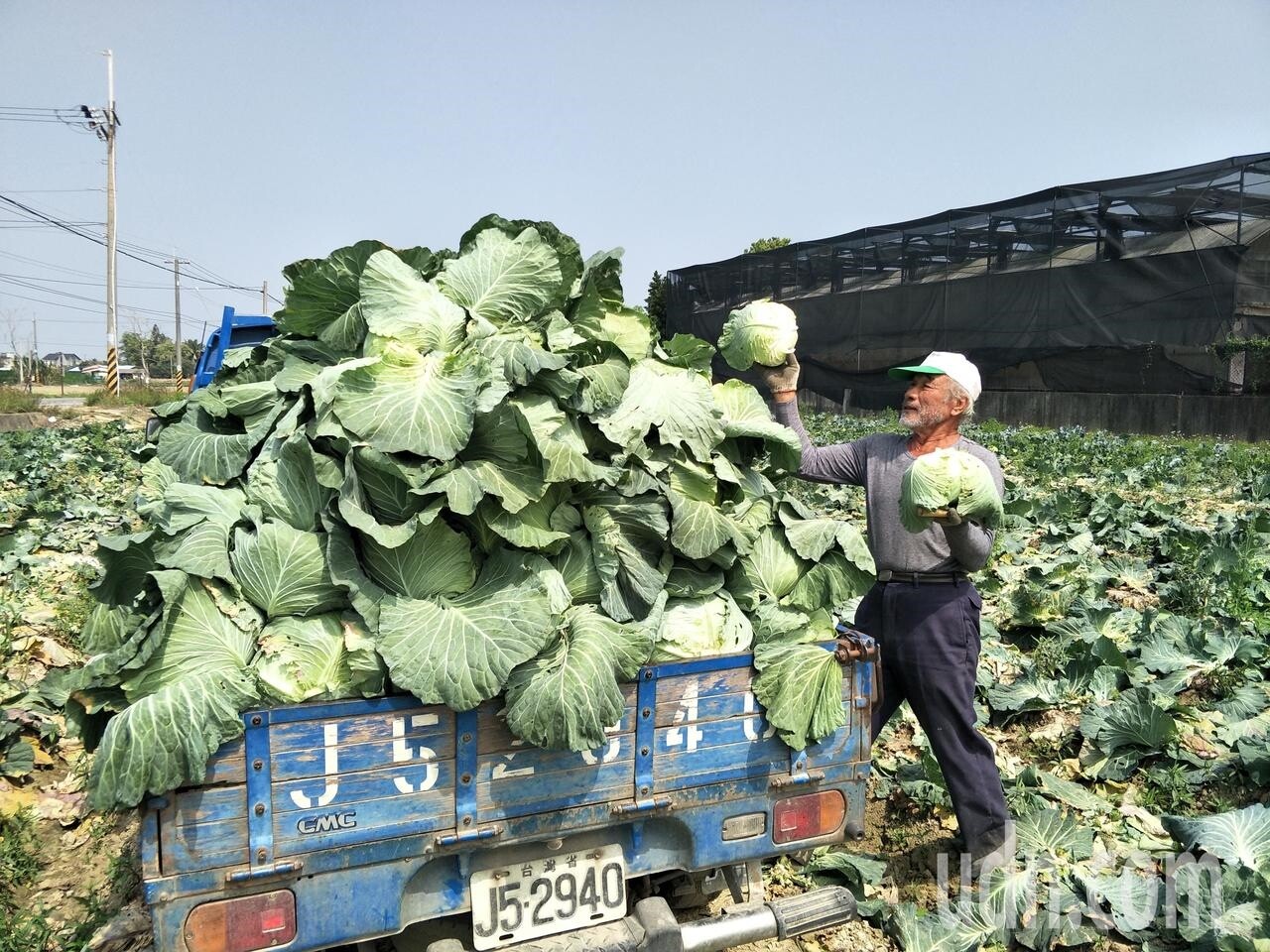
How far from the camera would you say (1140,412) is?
18109 mm

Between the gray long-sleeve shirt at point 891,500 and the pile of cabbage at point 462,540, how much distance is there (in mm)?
288

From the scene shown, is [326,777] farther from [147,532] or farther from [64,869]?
[64,869]

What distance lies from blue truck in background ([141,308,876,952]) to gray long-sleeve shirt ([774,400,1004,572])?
0.58 meters

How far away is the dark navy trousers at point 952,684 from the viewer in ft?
10.5

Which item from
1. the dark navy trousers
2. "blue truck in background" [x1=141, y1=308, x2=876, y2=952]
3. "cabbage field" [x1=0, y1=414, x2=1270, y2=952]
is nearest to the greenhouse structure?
"cabbage field" [x1=0, y1=414, x2=1270, y2=952]

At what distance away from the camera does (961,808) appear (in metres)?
3.27

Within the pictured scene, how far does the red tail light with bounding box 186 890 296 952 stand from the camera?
2.09 m

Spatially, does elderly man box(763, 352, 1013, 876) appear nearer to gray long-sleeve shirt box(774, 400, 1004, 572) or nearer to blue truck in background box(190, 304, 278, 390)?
gray long-sleeve shirt box(774, 400, 1004, 572)

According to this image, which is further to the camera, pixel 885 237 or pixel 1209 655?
pixel 885 237

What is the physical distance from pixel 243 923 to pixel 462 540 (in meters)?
1.12

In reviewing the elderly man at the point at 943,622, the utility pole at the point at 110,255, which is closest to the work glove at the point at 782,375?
the elderly man at the point at 943,622

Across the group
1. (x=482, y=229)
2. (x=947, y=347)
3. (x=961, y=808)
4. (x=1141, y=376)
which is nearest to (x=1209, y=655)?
(x=961, y=808)

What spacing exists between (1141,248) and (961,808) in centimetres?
1803

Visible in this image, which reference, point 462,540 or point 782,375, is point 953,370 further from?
point 462,540
